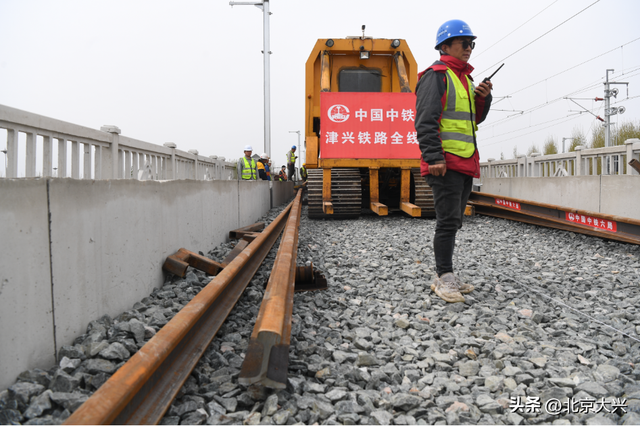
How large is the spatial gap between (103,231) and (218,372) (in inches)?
51.7

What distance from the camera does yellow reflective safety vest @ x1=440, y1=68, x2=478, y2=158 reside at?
3.21m

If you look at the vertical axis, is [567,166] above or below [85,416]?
above

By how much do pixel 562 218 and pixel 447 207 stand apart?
374 centimetres

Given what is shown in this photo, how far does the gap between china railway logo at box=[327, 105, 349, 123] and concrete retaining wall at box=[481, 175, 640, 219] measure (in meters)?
4.37

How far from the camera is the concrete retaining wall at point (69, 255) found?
1.86 meters

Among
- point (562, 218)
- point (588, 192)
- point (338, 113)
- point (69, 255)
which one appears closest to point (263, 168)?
point (338, 113)

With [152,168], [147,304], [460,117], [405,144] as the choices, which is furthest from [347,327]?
[405,144]

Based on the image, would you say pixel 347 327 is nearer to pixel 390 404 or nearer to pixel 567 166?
pixel 390 404

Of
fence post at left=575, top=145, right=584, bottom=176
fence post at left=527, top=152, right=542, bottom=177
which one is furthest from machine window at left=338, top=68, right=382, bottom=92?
fence post at left=575, top=145, right=584, bottom=176

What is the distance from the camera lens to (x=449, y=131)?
323 cm

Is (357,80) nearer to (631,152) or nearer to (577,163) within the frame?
(577,163)

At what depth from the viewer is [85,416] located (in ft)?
4.07

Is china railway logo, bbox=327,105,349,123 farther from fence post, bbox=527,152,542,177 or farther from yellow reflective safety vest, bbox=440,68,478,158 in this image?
fence post, bbox=527,152,542,177

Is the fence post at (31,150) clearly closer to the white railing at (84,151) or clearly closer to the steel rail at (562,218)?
the white railing at (84,151)
